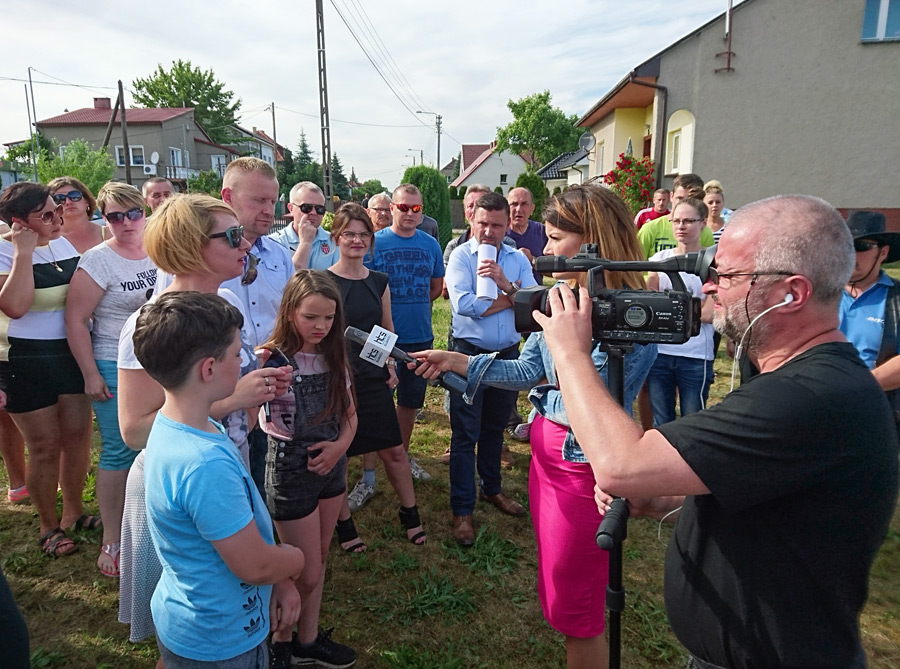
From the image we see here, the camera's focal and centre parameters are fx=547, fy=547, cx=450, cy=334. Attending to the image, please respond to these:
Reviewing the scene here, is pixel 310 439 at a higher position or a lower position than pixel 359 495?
higher

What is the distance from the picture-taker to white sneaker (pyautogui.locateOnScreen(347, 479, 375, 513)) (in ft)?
12.9

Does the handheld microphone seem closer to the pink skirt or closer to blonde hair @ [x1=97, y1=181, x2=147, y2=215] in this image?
the pink skirt

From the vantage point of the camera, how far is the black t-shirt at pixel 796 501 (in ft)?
3.67

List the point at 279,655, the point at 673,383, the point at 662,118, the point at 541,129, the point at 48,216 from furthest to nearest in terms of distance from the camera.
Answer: the point at 541,129, the point at 662,118, the point at 673,383, the point at 48,216, the point at 279,655

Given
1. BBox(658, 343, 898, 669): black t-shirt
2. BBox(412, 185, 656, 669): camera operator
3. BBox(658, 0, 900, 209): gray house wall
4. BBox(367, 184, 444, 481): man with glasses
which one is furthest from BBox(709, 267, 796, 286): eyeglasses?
BBox(658, 0, 900, 209): gray house wall

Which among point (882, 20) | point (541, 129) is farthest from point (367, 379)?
point (541, 129)

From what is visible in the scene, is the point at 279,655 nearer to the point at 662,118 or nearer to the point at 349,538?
the point at 349,538

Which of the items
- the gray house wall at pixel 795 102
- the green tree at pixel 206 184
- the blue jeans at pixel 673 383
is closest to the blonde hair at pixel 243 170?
the blue jeans at pixel 673 383

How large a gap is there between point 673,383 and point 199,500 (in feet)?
11.0

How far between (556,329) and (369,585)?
7.75ft

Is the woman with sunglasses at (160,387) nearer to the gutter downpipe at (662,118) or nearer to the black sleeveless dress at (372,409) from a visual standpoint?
the black sleeveless dress at (372,409)

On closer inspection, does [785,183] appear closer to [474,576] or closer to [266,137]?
[474,576]

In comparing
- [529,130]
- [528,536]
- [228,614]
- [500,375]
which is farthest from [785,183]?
[529,130]

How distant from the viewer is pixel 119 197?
3.25m
